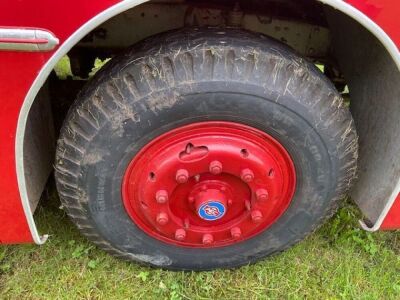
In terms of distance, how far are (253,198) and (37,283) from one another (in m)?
1.00

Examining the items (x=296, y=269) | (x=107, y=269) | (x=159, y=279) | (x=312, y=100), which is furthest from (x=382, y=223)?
(x=107, y=269)

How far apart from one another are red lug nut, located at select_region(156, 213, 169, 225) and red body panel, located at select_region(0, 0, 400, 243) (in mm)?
527

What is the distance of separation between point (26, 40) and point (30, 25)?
42 mm

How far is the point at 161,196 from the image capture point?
1782 mm

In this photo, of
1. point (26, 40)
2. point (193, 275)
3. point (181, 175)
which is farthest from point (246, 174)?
point (26, 40)

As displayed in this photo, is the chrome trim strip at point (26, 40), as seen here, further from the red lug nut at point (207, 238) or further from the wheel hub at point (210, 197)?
the red lug nut at point (207, 238)

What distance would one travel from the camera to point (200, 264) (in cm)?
209

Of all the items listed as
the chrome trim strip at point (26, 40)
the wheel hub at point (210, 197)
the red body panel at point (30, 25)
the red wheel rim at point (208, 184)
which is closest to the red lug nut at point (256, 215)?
the red wheel rim at point (208, 184)

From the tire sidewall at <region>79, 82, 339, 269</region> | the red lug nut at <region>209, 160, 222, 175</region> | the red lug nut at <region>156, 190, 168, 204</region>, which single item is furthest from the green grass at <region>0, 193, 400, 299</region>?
the red lug nut at <region>209, 160, 222, 175</region>

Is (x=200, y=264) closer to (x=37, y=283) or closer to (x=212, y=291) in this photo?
(x=212, y=291)

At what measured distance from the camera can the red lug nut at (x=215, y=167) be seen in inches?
67.7

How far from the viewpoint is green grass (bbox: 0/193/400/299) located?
6.90 ft

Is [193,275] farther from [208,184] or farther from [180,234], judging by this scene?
[208,184]

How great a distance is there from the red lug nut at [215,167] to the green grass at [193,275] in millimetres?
623
